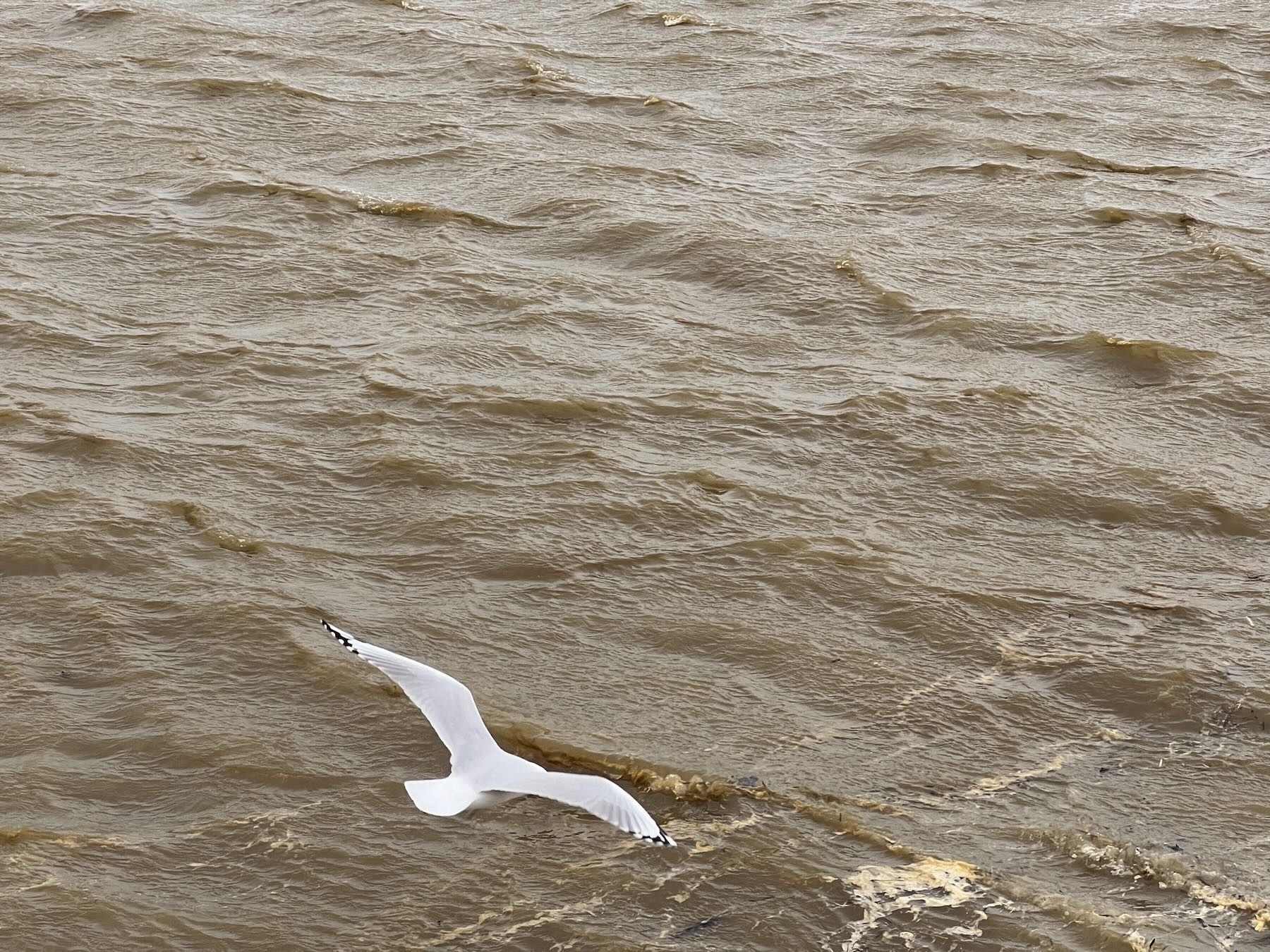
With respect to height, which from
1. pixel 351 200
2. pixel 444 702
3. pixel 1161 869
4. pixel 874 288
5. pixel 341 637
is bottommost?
pixel 1161 869

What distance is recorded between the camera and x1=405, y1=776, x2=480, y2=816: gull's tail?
479 centimetres

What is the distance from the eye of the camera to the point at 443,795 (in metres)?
4.83

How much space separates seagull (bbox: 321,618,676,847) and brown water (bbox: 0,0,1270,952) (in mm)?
121

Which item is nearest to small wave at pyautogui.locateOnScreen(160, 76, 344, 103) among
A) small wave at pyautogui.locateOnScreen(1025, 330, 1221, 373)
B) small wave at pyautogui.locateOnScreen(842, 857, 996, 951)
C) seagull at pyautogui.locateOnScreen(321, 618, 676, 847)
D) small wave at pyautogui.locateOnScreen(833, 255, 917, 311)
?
small wave at pyautogui.locateOnScreen(833, 255, 917, 311)

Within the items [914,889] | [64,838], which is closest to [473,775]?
[64,838]

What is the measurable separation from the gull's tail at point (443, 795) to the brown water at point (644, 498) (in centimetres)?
8

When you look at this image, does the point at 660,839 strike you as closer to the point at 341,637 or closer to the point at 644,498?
the point at 341,637

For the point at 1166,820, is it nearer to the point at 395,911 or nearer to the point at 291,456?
the point at 395,911

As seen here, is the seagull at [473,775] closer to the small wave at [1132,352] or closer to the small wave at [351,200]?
the small wave at [1132,352]

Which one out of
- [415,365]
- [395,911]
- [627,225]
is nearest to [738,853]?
[395,911]

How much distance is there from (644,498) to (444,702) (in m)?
1.67

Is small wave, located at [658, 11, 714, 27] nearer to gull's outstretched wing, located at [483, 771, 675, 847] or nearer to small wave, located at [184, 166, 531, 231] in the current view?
small wave, located at [184, 166, 531, 231]

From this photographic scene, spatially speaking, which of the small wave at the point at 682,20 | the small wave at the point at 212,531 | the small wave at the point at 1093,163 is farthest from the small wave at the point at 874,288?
the small wave at the point at 682,20

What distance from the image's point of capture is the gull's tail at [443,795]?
4.79m
